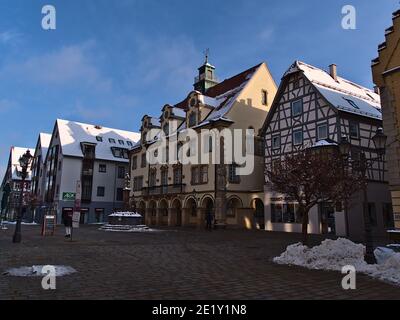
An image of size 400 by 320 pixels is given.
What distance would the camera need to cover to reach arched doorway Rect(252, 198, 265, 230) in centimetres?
3536

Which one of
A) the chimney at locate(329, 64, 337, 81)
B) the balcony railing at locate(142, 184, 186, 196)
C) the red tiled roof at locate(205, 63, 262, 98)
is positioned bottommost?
the balcony railing at locate(142, 184, 186, 196)

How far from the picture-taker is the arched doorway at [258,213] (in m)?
35.4

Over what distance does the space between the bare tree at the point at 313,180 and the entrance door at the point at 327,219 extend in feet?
43.8

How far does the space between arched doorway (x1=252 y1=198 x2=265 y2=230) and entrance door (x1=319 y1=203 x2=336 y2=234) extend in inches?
335

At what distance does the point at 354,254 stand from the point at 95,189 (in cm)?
4809

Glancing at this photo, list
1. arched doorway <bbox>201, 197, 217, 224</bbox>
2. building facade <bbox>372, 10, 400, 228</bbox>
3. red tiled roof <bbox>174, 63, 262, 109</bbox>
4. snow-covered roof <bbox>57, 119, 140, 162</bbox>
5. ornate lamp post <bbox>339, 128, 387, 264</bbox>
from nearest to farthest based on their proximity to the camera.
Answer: ornate lamp post <bbox>339, 128, 387, 264</bbox>, building facade <bbox>372, 10, 400, 228</bbox>, arched doorway <bbox>201, 197, 217, 224</bbox>, red tiled roof <bbox>174, 63, 262, 109</bbox>, snow-covered roof <bbox>57, 119, 140, 162</bbox>

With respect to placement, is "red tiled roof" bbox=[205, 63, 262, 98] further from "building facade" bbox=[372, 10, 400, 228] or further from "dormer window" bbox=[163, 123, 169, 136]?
"building facade" bbox=[372, 10, 400, 228]

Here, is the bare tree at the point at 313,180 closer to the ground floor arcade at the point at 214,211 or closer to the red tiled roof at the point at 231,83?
the ground floor arcade at the point at 214,211

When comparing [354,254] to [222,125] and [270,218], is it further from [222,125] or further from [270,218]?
[222,125]

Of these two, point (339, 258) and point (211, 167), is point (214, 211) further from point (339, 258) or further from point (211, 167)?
point (339, 258)

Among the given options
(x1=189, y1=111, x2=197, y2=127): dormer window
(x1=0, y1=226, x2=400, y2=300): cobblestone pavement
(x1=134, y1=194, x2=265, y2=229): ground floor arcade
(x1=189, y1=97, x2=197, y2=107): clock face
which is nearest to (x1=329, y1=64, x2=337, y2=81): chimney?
(x1=134, y1=194, x2=265, y2=229): ground floor arcade

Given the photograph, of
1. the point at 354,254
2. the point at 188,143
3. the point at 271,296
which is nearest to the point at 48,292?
the point at 271,296

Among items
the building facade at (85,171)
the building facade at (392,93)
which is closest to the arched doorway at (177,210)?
the building facade at (85,171)

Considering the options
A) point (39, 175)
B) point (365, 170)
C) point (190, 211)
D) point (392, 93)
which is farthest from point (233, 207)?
point (39, 175)
